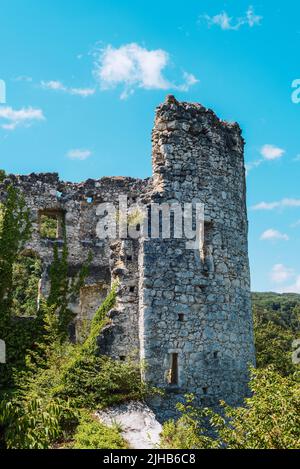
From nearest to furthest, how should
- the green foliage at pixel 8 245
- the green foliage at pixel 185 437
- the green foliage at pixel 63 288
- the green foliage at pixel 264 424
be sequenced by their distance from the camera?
the green foliage at pixel 264 424
the green foliage at pixel 185 437
the green foliage at pixel 8 245
the green foliage at pixel 63 288

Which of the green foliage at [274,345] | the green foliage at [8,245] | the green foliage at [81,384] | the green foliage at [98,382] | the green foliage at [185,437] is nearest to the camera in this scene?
the green foliage at [185,437]

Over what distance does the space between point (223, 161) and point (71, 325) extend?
7549mm

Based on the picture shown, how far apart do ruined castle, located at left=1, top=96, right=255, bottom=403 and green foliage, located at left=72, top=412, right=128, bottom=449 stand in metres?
1.88

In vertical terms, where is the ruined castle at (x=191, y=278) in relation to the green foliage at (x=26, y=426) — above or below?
above

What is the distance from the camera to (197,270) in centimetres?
1349

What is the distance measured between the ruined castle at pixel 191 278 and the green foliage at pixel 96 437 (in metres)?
1.88

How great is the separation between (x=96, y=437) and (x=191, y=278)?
4.42 m

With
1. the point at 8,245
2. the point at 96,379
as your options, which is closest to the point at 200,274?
the point at 96,379

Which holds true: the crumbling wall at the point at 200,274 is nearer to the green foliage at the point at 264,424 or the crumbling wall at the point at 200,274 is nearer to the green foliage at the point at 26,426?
the green foliage at the point at 264,424

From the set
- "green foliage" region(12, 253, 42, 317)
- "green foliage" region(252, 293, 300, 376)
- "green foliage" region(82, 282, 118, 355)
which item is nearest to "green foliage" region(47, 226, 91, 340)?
"green foliage" region(82, 282, 118, 355)

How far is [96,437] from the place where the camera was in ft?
34.2

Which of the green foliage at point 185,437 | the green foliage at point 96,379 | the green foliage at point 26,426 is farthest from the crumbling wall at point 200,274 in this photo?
the green foliage at point 26,426

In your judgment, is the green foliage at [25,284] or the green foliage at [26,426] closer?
the green foliage at [26,426]

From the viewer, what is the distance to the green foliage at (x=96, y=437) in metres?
10.2
